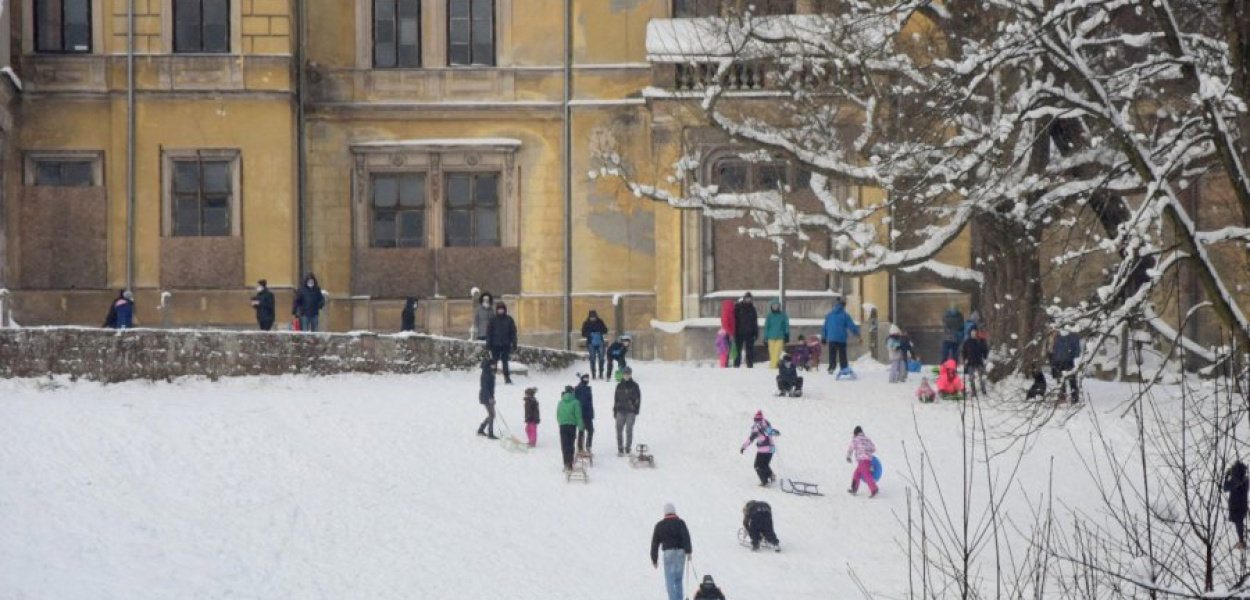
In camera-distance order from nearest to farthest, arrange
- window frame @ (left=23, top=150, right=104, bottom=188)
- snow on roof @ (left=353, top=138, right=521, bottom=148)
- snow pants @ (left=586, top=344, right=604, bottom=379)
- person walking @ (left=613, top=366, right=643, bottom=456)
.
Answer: person walking @ (left=613, top=366, right=643, bottom=456) → snow pants @ (left=586, top=344, right=604, bottom=379) → window frame @ (left=23, top=150, right=104, bottom=188) → snow on roof @ (left=353, top=138, right=521, bottom=148)

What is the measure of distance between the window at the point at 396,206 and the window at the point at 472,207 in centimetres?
61

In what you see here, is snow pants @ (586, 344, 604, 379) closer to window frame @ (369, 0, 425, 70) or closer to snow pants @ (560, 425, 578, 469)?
snow pants @ (560, 425, 578, 469)

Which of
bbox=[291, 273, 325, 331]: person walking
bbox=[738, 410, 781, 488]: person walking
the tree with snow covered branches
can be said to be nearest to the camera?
the tree with snow covered branches

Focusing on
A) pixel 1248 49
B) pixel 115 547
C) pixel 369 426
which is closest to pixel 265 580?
pixel 115 547

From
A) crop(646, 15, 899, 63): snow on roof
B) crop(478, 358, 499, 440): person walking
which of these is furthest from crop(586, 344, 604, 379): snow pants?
crop(646, 15, 899, 63): snow on roof

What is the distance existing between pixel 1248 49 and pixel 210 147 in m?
27.0

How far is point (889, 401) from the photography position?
32.5 meters

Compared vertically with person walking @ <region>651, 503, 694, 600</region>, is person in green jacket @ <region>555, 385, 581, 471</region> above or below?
above

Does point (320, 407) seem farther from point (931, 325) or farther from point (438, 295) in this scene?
point (931, 325)

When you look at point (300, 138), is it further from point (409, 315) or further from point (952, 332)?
point (952, 332)

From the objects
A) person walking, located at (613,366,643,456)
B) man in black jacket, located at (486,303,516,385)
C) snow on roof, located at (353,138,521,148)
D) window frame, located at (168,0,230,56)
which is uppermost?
window frame, located at (168,0,230,56)

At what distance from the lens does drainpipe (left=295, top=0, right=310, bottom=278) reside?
1610 inches

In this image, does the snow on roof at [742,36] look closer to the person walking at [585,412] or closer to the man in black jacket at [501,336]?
the man in black jacket at [501,336]

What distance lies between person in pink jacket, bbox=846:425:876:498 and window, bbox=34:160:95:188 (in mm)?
18662
